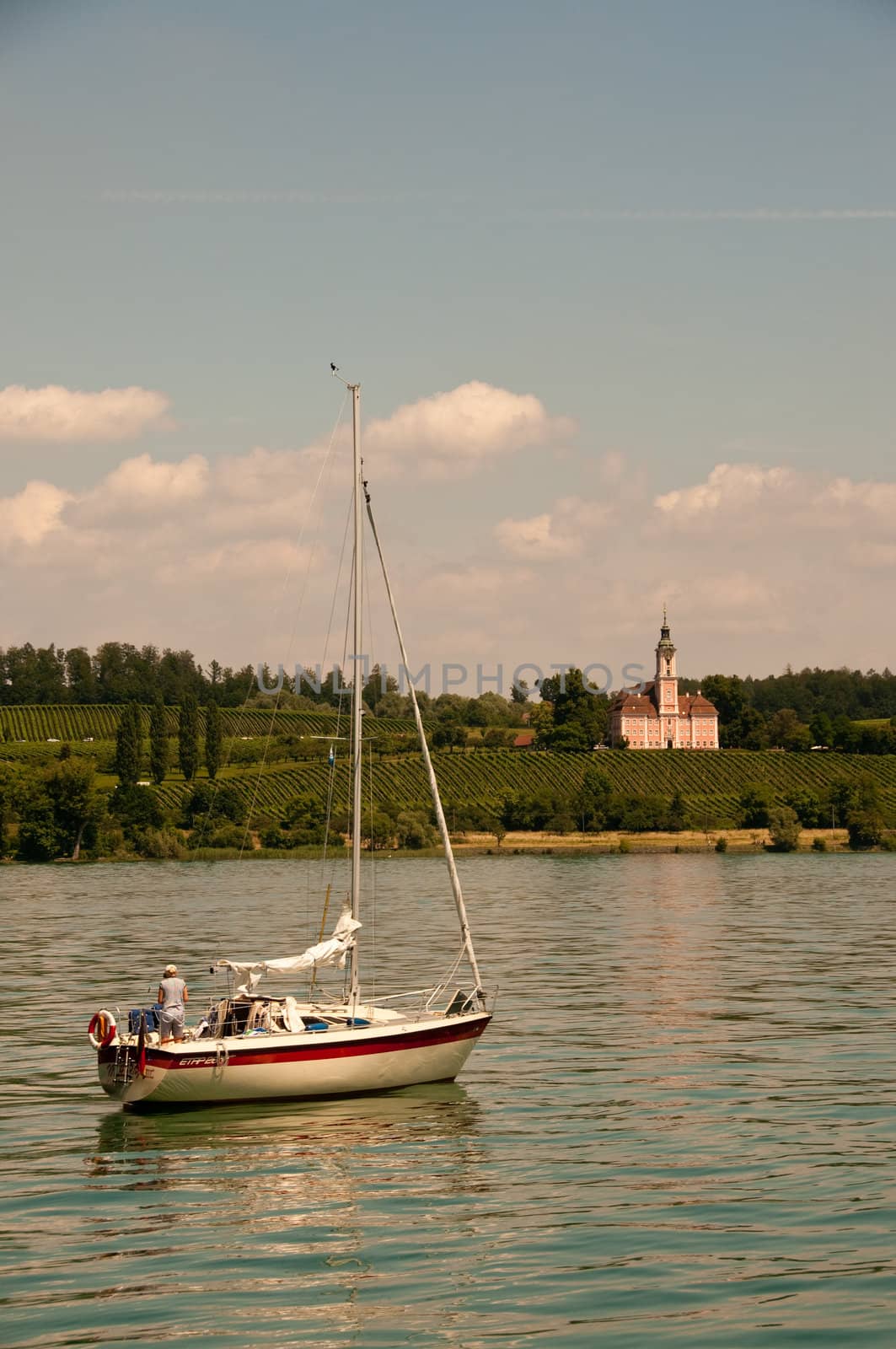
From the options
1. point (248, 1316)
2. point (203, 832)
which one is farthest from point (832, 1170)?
point (203, 832)

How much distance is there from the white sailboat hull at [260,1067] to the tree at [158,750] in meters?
158

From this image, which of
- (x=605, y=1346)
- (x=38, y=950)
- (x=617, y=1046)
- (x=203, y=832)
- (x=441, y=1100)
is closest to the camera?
(x=605, y=1346)

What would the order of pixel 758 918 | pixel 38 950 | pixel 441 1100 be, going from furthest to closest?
pixel 758 918
pixel 38 950
pixel 441 1100

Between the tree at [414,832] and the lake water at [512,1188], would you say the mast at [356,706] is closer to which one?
the lake water at [512,1188]

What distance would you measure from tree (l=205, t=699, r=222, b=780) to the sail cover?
158 m

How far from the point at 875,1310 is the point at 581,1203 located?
6031mm

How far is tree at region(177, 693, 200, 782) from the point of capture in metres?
192

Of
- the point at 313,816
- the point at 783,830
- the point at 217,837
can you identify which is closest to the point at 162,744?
the point at 313,816

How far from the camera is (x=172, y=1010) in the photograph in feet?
105

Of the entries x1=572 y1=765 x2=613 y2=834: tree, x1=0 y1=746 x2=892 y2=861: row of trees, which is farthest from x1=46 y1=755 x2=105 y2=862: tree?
x1=572 y1=765 x2=613 y2=834: tree

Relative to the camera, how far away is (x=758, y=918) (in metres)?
85.4

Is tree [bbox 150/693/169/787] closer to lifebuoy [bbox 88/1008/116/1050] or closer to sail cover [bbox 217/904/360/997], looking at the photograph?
sail cover [bbox 217/904/360/997]

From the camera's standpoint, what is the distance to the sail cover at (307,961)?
3322 centimetres

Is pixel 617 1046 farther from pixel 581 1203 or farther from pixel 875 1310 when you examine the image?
pixel 875 1310
